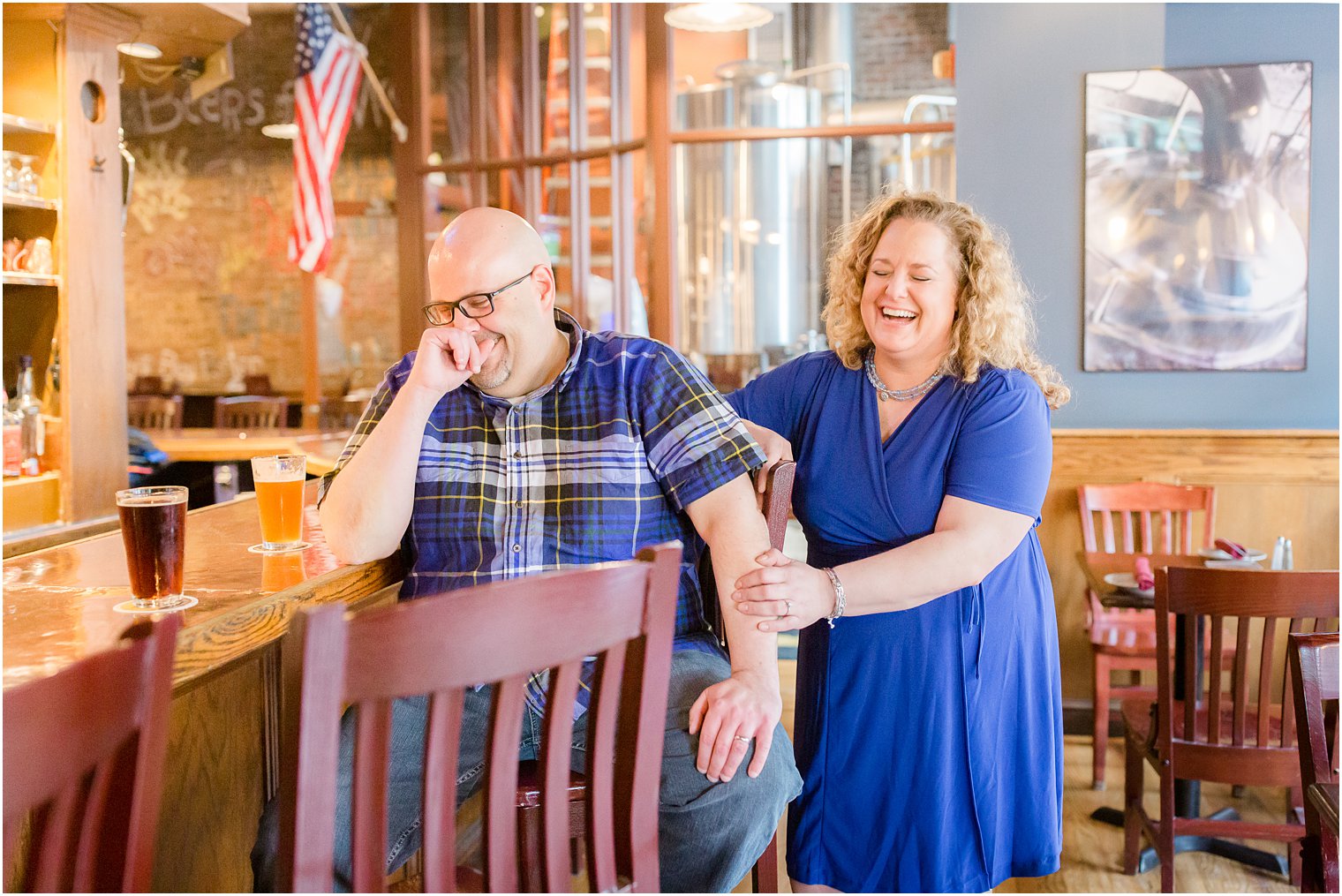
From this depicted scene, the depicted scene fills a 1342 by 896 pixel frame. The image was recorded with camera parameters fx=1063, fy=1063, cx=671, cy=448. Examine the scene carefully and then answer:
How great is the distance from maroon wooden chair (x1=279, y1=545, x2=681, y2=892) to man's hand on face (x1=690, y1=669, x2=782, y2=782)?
0.30 m

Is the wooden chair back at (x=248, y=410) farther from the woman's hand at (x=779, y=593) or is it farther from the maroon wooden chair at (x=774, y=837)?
the woman's hand at (x=779, y=593)

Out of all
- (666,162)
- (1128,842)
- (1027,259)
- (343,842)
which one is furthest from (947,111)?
(343,842)

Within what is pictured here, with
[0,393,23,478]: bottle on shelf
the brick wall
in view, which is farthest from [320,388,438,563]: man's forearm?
the brick wall

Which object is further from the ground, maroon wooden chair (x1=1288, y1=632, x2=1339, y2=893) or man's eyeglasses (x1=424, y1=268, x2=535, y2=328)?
man's eyeglasses (x1=424, y1=268, x2=535, y2=328)

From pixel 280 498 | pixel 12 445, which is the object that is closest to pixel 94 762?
pixel 280 498

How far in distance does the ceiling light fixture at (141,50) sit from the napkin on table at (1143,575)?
142 inches

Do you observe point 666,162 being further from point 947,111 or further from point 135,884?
point 135,884

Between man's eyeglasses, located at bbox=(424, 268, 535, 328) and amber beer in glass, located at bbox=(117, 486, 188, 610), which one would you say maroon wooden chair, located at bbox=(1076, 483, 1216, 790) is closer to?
man's eyeglasses, located at bbox=(424, 268, 535, 328)

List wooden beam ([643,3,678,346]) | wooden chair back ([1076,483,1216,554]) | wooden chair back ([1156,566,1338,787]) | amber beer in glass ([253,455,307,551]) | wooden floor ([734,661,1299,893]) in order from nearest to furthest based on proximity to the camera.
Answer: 1. amber beer in glass ([253,455,307,551])
2. wooden chair back ([1156,566,1338,787])
3. wooden floor ([734,661,1299,893])
4. wooden chair back ([1076,483,1216,554])
5. wooden beam ([643,3,678,346])

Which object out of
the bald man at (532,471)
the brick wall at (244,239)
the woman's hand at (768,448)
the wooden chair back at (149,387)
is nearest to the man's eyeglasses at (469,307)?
the bald man at (532,471)

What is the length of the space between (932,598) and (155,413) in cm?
764

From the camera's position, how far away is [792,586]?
1.48 m

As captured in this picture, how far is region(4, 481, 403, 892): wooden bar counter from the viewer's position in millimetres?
1211

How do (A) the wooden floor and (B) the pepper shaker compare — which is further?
(B) the pepper shaker
